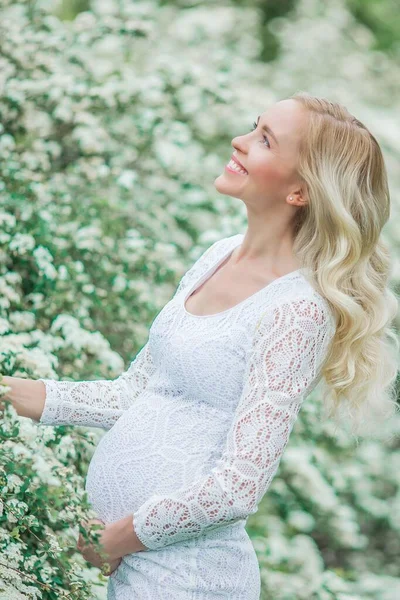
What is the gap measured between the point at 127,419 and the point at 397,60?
7.68 metres

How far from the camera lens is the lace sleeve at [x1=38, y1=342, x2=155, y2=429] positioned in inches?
88.8

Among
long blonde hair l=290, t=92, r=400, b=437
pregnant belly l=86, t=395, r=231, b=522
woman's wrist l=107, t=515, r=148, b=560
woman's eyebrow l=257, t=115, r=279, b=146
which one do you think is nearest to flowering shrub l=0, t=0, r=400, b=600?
pregnant belly l=86, t=395, r=231, b=522

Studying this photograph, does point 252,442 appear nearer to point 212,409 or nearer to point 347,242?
point 212,409

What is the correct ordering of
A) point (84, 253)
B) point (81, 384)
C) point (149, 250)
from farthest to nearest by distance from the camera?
1. point (149, 250)
2. point (84, 253)
3. point (81, 384)

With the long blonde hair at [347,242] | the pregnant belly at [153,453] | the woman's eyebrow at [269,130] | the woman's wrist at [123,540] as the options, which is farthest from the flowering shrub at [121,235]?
the woman's eyebrow at [269,130]

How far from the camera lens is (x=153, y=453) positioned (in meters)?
2.06

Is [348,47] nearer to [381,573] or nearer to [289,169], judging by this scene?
[381,573]

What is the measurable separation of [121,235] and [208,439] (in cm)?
210

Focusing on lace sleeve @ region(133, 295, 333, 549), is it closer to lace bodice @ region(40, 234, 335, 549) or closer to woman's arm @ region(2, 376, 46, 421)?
lace bodice @ region(40, 234, 335, 549)

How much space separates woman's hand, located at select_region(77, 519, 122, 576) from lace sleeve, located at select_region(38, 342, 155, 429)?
0.31 metres

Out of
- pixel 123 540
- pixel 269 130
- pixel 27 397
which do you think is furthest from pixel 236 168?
pixel 123 540

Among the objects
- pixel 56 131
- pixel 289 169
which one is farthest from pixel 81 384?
pixel 56 131

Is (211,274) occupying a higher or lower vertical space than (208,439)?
higher

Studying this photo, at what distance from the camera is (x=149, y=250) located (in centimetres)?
388
